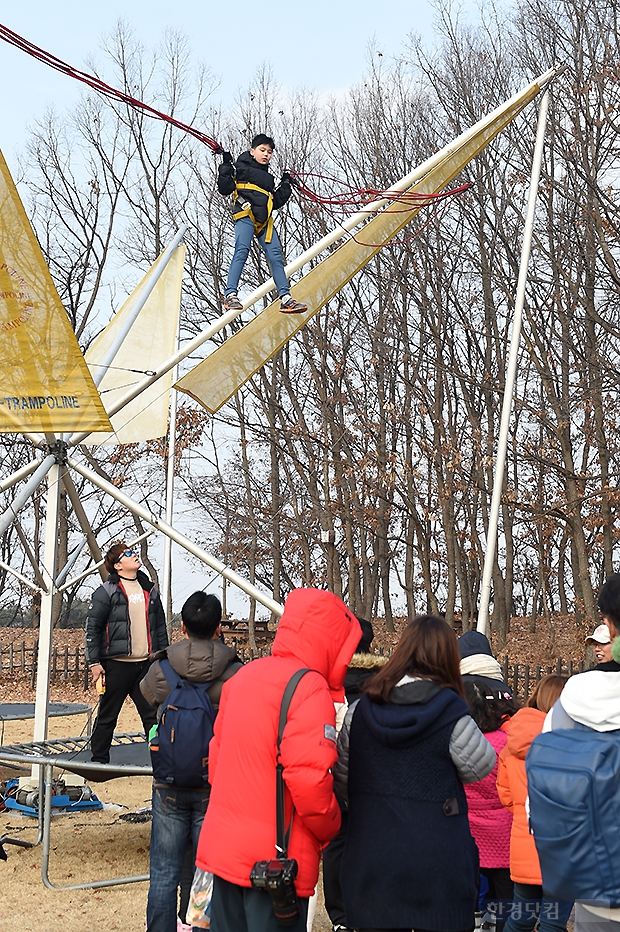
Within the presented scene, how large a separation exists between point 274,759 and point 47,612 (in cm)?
645

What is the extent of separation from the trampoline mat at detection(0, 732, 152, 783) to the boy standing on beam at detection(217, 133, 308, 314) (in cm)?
392

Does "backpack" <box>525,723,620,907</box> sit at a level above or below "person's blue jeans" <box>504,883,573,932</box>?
above

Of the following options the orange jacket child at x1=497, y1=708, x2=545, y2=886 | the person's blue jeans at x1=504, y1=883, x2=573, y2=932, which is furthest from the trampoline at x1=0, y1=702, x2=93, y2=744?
the orange jacket child at x1=497, y1=708, x2=545, y2=886

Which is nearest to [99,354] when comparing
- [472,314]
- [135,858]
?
[135,858]

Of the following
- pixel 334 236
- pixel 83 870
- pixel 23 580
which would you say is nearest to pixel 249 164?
pixel 334 236

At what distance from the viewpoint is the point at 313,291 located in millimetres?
9828

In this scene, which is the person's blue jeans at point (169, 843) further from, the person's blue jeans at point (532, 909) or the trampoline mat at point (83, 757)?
the trampoline mat at point (83, 757)

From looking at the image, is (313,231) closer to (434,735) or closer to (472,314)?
(472,314)

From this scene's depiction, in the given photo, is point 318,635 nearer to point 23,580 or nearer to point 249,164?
point 249,164

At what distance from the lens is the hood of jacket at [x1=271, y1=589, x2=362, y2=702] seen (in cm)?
376

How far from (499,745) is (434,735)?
1.73 metres

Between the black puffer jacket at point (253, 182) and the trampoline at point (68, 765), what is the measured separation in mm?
4546

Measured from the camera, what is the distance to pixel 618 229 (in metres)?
15.3

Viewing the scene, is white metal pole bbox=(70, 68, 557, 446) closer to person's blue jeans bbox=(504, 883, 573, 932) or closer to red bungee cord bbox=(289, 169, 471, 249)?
red bungee cord bbox=(289, 169, 471, 249)
